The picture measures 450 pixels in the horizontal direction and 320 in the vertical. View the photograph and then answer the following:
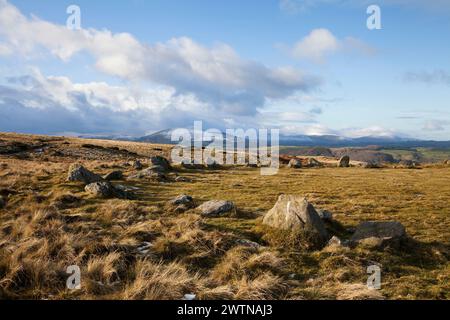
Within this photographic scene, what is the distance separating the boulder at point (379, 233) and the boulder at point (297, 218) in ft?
4.26

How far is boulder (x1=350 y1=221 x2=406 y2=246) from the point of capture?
41.6 feet

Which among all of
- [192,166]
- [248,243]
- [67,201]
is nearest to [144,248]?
[248,243]

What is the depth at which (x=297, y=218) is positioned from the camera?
1364cm

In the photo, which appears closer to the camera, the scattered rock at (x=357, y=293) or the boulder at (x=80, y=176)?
the scattered rock at (x=357, y=293)

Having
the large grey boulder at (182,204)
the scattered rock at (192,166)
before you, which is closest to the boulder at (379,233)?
the large grey boulder at (182,204)

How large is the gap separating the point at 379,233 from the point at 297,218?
3007 millimetres

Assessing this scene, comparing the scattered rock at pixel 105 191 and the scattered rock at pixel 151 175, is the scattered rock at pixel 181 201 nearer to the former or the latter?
the scattered rock at pixel 105 191

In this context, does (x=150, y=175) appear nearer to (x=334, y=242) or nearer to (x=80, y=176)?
(x=80, y=176)

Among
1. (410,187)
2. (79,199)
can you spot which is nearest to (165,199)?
(79,199)

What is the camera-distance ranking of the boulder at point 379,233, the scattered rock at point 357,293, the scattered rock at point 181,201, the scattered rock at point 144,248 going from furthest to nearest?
the scattered rock at point 181,201 < the boulder at point 379,233 < the scattered rock at point 144,248 < the scattered rock at point 357,293

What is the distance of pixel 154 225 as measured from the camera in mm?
14703

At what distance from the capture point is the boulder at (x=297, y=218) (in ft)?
43.6
